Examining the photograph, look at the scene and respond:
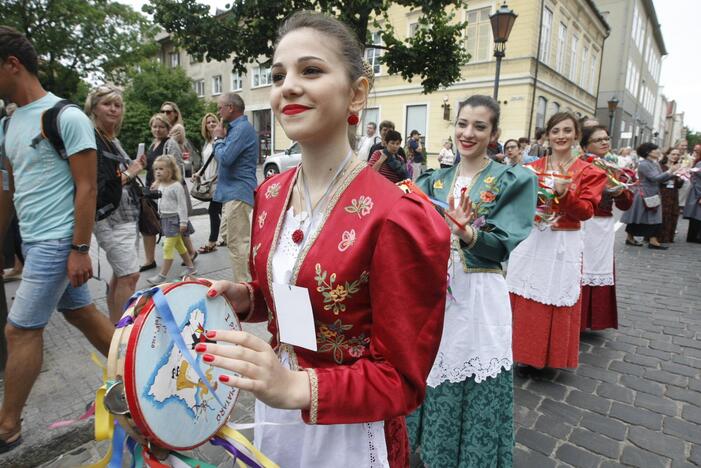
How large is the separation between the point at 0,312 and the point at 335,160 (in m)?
3.14

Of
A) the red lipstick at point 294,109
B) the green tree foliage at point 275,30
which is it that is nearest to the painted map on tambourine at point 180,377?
the red lipstick at point 294,109

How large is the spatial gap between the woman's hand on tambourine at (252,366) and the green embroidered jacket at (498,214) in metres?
1.49

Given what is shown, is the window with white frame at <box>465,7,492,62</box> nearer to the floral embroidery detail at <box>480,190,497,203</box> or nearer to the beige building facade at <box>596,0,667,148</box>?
the beige building facade at <box>596,0,667,148</box>

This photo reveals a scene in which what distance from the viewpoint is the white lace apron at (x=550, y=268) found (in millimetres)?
3348

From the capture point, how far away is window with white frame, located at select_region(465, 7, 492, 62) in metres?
19.9

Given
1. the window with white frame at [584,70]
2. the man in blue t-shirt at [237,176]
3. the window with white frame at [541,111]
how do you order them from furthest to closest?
the window with white frame at [584,70]
the window with white frame at [541,111]
the man in blue t-shirt at [237,176]

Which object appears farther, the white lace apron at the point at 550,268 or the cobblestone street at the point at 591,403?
the white lace apron at the point at 550,268

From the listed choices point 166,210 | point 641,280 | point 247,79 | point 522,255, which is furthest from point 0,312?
point 247,79

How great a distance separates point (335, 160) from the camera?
1267 mm

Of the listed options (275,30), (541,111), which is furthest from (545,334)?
(541,111)

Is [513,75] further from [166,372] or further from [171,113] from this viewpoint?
[166,372]

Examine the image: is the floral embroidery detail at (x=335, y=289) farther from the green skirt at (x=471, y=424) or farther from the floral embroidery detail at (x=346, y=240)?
the green skirt at (x=471, y=424)

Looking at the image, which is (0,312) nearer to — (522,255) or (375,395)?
(375,395)

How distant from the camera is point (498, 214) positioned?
2.28 m
